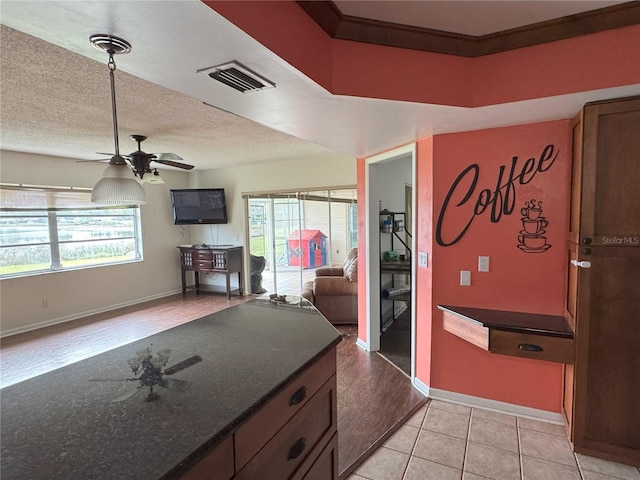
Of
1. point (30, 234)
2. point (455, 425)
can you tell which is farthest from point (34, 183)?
point (455, 425)

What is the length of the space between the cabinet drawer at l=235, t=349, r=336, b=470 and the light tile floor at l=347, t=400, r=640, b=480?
0.99 meters

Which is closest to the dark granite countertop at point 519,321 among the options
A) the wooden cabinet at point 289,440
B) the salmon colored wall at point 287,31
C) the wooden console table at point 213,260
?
the wooden cabinet at point 289,440

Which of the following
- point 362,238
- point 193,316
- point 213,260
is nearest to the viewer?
point 362,238

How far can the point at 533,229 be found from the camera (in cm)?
236

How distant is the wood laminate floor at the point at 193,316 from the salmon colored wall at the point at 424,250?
1.07 feet

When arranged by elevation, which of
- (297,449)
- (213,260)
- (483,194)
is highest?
(483,194)

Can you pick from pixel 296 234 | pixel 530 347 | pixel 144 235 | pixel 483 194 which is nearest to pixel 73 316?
pixel 144 235

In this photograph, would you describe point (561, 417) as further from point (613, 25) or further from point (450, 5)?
point (450, 5)

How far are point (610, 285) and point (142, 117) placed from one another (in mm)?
3827

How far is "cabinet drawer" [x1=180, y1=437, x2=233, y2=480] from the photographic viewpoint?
0.80 m

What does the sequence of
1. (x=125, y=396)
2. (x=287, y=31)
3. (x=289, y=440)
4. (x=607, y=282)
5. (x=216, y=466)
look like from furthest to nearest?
(x=607, y=282) < (x=287, y=31) < (x=289, y=440) < (x=125, y=396) < (x=216, y=466)

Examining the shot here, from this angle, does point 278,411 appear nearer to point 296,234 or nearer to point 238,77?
point 238,77

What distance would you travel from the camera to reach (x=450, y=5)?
1553 mm

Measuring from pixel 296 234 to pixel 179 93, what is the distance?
11.3 feet
